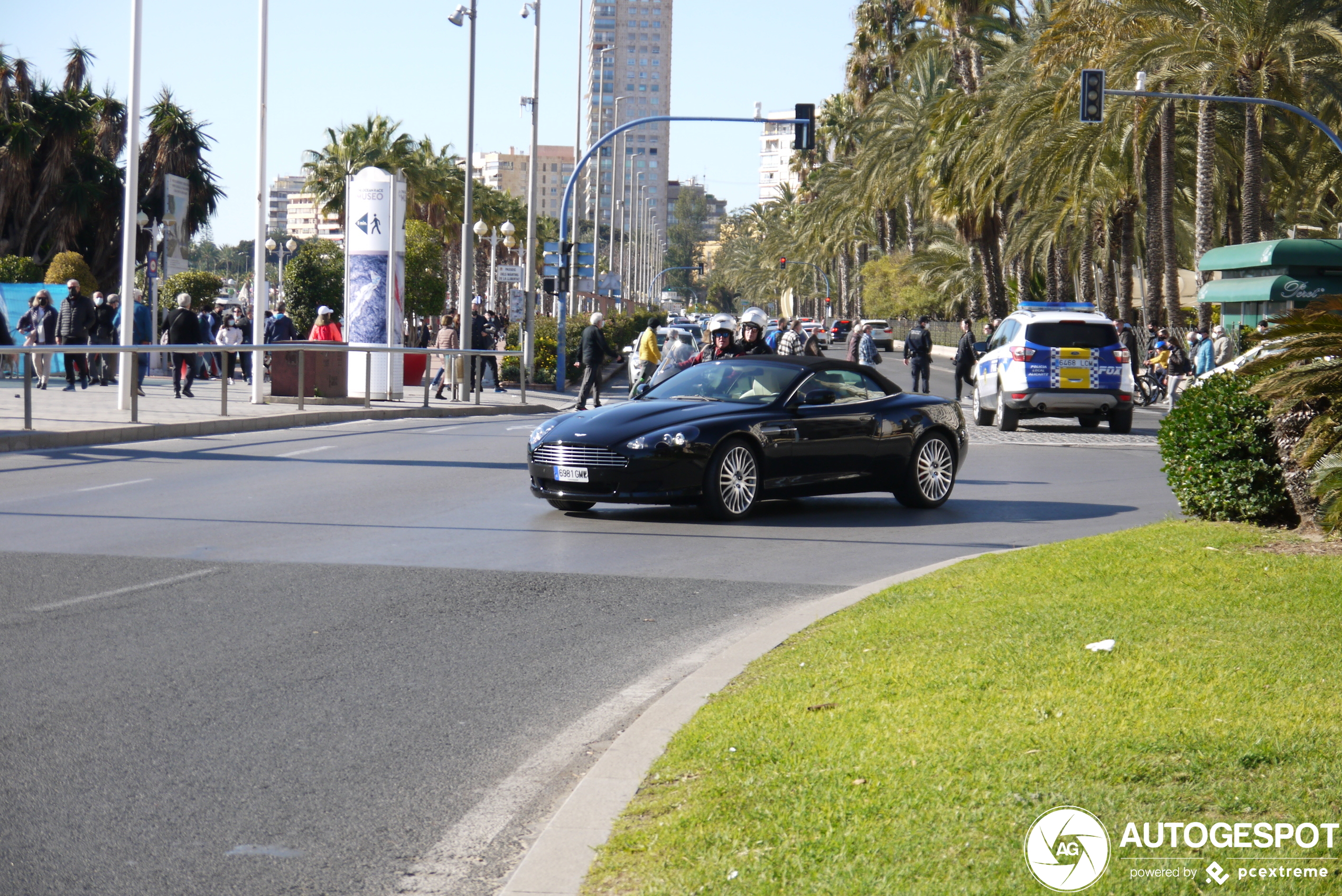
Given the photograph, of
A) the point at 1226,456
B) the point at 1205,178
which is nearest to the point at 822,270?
the point at 1205,178

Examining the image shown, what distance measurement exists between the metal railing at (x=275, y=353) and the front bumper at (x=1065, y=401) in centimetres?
1065

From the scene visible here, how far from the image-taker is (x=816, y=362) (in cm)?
1386

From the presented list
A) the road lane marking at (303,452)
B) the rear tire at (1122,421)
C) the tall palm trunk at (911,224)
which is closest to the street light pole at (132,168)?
the road lane marking at (303,452)

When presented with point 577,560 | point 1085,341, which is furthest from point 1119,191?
point 577,560

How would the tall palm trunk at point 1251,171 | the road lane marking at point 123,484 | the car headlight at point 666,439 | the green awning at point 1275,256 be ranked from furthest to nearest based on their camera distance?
the green awning at point 1275,256 < the tall palm trunk at point 1251,171 < the road lane marking at point 123,484 < the car headlight at point 666,439

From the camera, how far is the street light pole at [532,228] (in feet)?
120

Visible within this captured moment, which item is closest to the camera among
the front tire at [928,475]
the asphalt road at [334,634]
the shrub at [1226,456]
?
the asphalt road at [334,634]

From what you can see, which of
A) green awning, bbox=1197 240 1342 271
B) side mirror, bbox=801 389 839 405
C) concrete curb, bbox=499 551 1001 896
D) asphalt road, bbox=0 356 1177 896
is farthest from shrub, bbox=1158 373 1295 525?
green awning, bbox=1197 240 1342 271

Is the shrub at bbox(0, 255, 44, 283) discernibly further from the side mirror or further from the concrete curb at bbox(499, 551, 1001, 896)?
the concrete curb at bbox(499, 551, 1001, 896)

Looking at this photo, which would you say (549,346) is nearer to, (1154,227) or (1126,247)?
(1154,227)

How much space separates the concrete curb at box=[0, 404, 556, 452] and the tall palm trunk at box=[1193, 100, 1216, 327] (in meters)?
19.0

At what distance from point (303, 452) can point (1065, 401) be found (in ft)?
41.4

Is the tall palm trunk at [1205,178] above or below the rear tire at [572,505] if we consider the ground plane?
above

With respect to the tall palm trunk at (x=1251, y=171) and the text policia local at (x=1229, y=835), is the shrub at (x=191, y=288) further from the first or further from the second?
the text policia local at (x=1229, y=835)
